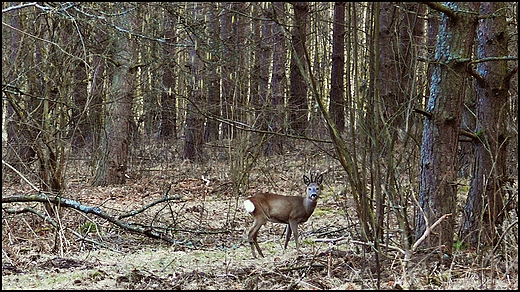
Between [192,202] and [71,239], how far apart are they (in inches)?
167

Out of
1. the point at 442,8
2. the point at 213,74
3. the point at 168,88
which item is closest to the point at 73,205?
the point at 442,8

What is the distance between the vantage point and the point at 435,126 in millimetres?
5973

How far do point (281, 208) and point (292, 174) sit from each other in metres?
5.84

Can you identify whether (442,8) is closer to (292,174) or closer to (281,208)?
(281,208)

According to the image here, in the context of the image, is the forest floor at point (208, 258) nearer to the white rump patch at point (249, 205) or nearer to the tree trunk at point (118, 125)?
the white rump patch at point (249, 205)

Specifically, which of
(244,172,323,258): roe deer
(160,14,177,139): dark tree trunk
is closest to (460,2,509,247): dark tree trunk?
(244,172,323,258): roe deer

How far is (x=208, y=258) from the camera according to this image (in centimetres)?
718

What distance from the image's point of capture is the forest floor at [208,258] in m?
5.21

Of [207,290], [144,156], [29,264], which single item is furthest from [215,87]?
[207,290]

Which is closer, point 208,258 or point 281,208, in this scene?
point 208,258

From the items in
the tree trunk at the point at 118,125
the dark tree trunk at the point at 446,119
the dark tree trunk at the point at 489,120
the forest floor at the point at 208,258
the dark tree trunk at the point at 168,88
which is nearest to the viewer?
the forest floor at the point at 208,258

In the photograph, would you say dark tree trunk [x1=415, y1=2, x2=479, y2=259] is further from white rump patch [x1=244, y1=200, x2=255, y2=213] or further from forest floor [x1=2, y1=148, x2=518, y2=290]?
white rump patch [x1=244, y1=200, x2=255, y2=213]

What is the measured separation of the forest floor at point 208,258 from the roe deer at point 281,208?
30cm

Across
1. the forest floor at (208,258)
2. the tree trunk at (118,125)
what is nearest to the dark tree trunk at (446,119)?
the forest floor at (208,258)
